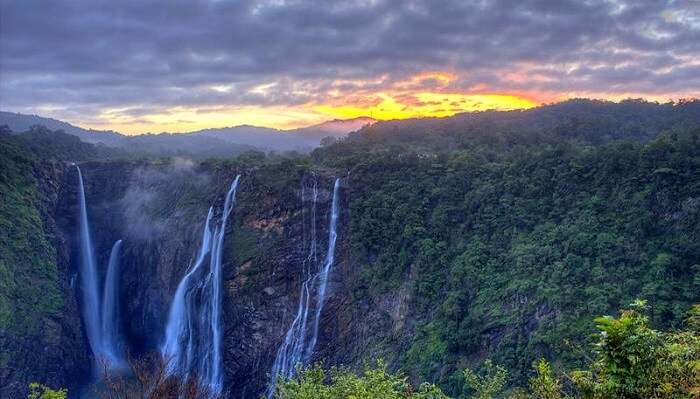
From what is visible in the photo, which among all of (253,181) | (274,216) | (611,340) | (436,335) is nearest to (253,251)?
(274,216)

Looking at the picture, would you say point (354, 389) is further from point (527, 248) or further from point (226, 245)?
point (226, 245)

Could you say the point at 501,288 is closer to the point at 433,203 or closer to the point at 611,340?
the point at 433,203

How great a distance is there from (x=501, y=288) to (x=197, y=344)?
736 inches

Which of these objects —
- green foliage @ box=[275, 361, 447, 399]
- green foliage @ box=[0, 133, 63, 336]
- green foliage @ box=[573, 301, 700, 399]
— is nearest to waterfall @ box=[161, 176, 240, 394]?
green foliage @ box=[0, 133, 63, 336]

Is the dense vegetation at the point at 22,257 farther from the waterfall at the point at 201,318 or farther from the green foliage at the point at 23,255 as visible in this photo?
the waterfall at the point at 201,318

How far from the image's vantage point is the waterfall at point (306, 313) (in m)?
26.9

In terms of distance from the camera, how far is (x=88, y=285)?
119 ft

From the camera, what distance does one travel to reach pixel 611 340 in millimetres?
6070

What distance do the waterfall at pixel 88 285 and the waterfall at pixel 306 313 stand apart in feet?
45.2

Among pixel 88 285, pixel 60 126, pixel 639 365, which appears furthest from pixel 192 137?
pixel 639 365

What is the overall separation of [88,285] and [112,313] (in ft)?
8.87

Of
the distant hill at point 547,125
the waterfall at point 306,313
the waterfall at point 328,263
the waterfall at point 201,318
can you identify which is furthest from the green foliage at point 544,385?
the distant hill at point 547,125

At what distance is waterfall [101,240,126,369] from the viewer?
33.9 meters

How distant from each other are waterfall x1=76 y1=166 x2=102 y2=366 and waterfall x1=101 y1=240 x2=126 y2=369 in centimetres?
41
